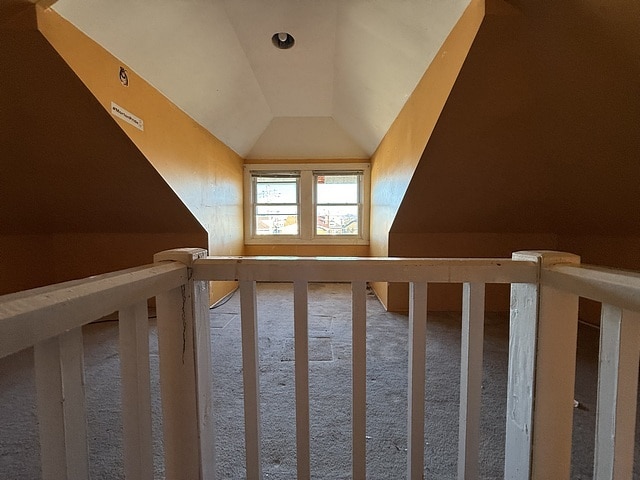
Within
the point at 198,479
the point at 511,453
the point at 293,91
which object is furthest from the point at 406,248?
the point at 198,479

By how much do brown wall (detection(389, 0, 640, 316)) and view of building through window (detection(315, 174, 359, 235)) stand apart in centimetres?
175

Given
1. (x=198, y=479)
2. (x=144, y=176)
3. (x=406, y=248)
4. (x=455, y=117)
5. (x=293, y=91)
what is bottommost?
(x=198, y=479)

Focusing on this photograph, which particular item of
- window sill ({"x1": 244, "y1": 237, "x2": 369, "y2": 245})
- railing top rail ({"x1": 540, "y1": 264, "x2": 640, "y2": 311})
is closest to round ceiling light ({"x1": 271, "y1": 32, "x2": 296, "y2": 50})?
railing top rail ({"x1": 540, "y1": 264, "x2": 640, "y2": 311})

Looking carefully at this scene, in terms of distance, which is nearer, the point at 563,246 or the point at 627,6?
the point at 627,6

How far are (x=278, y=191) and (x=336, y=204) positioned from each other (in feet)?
2.99

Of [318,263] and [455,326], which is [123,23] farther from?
[455,326]

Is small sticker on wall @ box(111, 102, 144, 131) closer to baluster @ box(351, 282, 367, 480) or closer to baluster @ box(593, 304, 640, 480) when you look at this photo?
baluster @ box(351, 282, 367, 480)

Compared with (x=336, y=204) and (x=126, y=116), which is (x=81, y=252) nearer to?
(x=126, y=116)

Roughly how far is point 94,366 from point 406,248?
101 inches

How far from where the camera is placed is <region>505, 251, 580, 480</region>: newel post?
2.02 feet

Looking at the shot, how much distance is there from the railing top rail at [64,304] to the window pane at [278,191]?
404cm

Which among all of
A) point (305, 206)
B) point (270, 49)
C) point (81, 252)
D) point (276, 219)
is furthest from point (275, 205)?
point (270, 49)

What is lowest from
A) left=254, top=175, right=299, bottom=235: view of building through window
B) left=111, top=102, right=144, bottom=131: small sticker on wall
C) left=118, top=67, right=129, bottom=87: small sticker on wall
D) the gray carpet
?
the gray carpet

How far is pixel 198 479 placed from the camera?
2.32 ft
